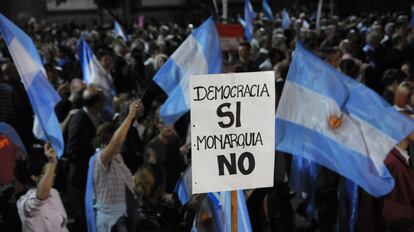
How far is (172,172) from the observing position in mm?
5672

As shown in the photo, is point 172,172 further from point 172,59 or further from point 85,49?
point 85,49

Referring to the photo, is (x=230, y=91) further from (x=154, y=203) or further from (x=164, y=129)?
(x=164, y=129)

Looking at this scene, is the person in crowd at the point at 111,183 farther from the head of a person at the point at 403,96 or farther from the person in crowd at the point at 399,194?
the head of a person at the point at 403,96

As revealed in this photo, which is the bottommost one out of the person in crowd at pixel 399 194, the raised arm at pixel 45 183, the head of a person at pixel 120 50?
the head of a person at pixel 120 50

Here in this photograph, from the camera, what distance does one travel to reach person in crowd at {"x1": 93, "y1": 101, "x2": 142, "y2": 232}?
4870mm

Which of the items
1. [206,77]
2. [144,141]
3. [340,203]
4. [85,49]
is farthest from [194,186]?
[85,49]

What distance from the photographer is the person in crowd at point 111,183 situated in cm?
487

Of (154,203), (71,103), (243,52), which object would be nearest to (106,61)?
(243,52)

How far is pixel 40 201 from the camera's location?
4.36 meters

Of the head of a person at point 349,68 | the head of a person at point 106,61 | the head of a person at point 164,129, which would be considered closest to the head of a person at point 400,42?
the head of a person at point 349,68

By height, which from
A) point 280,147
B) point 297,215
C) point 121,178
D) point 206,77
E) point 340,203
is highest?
point 206,77

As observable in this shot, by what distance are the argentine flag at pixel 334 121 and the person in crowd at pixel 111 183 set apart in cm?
123

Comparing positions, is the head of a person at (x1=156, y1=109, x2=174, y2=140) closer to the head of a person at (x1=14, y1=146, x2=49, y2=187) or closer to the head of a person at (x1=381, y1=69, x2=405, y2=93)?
the head of a person at (x1=14, y1=146, x2=49, y2=187)

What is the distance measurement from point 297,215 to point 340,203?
1836mm
